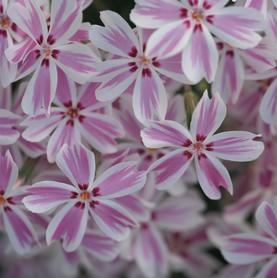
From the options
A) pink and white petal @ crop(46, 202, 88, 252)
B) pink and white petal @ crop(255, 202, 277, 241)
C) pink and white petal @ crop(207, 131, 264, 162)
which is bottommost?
pink and white petal @ crop(46, 202, 88, 252)

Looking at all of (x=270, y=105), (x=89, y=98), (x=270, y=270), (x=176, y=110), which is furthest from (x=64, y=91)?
(x=270, y=270)

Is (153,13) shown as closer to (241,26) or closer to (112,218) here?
(241,26)

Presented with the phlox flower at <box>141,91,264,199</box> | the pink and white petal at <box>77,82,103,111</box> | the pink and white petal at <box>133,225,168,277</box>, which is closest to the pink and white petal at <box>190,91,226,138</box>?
the phlox flower at <box>141,91,264,199</box>

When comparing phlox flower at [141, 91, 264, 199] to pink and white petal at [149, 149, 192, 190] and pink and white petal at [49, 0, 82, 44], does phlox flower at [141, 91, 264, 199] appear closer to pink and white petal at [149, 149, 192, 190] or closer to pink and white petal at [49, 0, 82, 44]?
pink and white petal at [149, 149, 192, 190]

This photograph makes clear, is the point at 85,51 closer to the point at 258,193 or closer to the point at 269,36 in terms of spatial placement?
the point at 269,36

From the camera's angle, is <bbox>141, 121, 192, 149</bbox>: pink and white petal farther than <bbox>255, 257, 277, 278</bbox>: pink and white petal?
No
